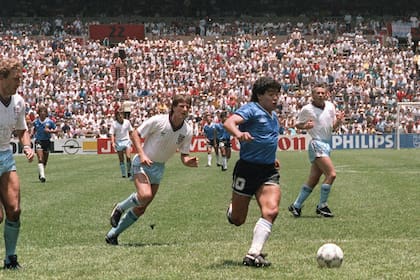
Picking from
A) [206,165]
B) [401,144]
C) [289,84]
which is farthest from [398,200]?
[289,84]

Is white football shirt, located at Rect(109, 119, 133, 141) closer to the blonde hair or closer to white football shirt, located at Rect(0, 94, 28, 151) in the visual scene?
white football shirt, located at Rect(0, 94, 28, 151)

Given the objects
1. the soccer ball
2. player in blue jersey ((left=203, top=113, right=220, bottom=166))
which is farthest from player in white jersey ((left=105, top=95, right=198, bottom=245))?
player in blue jersey ((left=203, top=113, right=220, bottom=166))

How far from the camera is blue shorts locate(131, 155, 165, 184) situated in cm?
1128

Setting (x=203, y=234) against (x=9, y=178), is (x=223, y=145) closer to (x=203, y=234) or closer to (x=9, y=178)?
(x=203, y=234)

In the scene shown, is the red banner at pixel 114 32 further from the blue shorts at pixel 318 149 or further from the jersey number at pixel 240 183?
the jersey number at pixel 240 183

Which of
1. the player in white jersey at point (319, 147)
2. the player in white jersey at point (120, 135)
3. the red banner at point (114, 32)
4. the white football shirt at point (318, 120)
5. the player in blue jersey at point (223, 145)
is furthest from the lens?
the red banner at point (114, 32)

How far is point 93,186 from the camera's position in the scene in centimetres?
2216

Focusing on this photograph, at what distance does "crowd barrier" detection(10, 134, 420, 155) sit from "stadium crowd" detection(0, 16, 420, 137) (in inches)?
32.8

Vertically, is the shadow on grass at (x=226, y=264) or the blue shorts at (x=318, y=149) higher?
the blue shorts at (x=318, y=149)

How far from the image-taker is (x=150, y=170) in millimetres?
11375

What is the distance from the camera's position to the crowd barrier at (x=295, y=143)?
48375 mm

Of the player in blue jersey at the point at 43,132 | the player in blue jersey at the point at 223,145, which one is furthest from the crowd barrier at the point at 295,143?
the player in blue jersey at the point at 43,132

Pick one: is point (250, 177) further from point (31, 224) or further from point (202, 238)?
point (31, 224)

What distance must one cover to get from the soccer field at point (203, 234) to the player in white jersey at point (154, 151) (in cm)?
45
